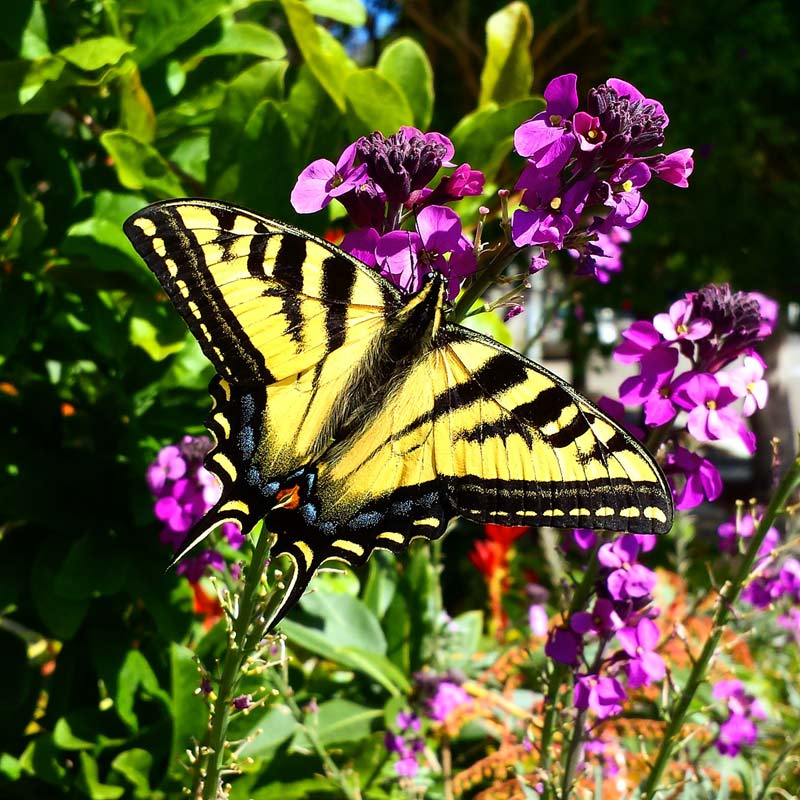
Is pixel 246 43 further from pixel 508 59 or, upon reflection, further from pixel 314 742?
pixel 314 742

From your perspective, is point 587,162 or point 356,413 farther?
point 356,413

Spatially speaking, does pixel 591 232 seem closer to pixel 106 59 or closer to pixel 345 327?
pixel 345 327

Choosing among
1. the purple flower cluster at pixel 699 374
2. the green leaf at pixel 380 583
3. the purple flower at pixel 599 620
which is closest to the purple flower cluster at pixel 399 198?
the purple flower cluster at pixel 699 374

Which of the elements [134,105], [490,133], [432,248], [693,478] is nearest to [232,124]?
[134,105]

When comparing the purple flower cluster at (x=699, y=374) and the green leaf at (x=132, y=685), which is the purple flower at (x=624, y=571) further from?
the green leaf at (x=132, y=685)

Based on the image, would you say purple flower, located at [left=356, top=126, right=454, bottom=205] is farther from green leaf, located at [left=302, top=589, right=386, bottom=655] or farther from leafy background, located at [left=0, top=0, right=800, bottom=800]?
green leaf, located at [left=302, top=589, right=386, bottom=655]

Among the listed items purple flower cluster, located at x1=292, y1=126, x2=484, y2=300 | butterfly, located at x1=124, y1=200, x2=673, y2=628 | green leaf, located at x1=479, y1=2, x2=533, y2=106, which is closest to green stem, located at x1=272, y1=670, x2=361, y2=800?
butterfly, located at x1=124, y1=200, x2=673, y2=628
